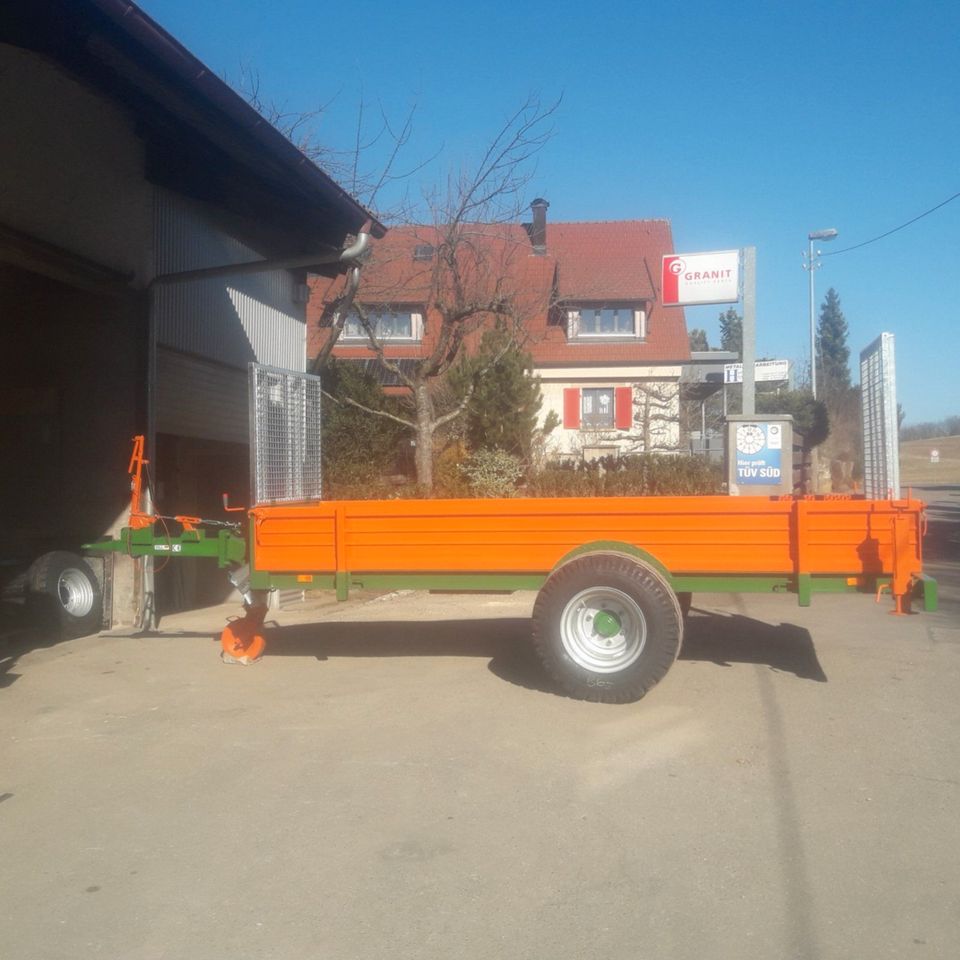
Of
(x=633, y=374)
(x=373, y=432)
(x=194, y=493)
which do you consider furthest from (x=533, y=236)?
(x=194, y=493)

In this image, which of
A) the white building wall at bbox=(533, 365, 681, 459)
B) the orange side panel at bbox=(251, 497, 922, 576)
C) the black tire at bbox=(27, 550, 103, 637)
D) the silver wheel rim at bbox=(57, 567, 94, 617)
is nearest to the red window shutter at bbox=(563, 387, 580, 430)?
the white building wall at bbox=(533, 365, 681, 459)

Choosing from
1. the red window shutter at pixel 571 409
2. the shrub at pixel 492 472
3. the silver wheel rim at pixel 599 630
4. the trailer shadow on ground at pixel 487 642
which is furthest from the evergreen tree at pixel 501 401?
the silver wheel rim at pixel 599 630

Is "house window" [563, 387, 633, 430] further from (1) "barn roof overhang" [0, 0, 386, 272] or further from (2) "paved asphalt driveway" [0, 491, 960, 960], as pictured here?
(2) "paved asphalt driveway" [0, 491, 960, 960]

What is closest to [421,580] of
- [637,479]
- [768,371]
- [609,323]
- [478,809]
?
[478,809]

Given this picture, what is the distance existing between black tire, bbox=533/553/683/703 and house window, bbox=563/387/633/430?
22841mm

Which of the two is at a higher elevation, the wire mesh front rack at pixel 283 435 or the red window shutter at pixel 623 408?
the red window shutter at pixel 623 408

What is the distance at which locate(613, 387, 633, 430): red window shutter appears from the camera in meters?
29.5

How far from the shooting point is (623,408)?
2959 cm

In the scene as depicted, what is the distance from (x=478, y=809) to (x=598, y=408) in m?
25.7

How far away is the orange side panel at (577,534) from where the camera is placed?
7043 millimetres

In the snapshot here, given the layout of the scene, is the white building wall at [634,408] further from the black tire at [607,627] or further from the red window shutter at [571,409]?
the black tire at [607,627]

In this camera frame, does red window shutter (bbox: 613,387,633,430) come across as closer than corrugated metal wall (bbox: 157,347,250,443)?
No

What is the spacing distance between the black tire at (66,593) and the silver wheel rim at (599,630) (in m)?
5.60

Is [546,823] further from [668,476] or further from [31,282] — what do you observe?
[668,476]
